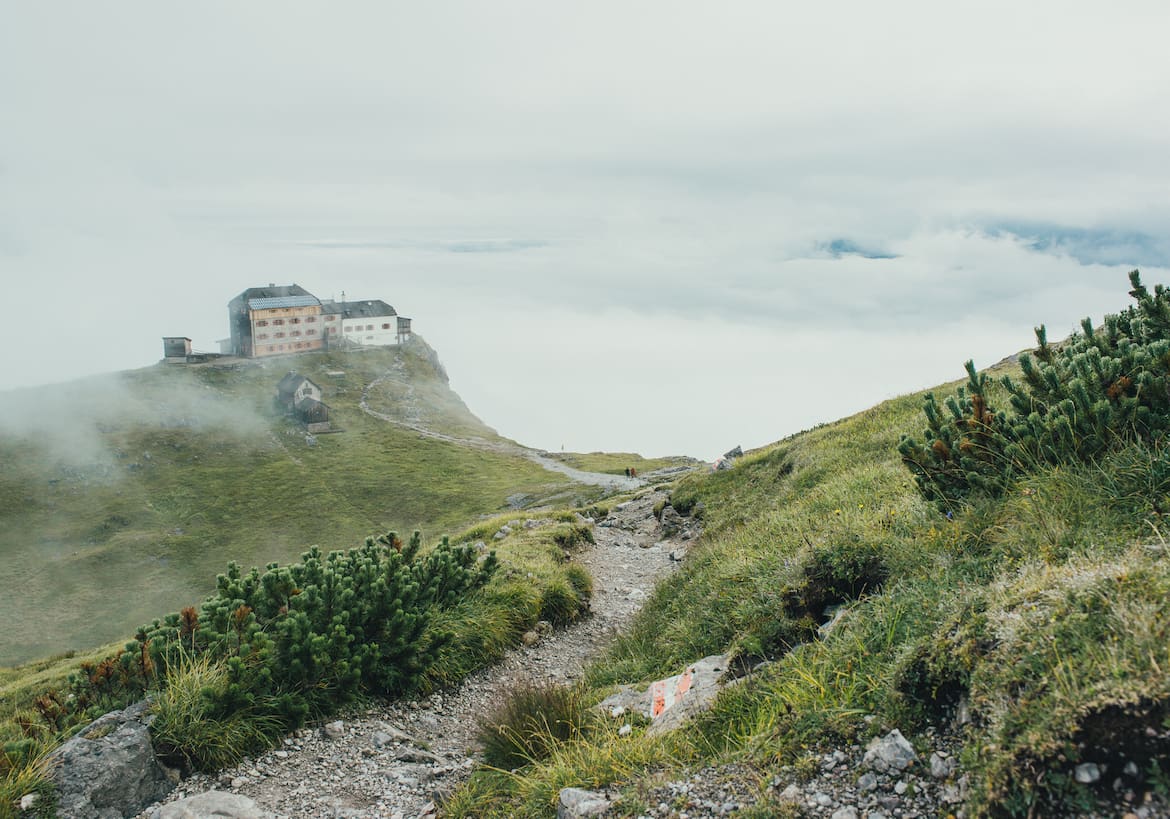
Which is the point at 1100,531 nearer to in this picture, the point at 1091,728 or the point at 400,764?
the point at 1091,728

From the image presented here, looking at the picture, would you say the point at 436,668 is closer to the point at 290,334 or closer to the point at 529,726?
the point at 529,726

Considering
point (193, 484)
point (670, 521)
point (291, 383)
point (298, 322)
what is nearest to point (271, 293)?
point (298, 322)

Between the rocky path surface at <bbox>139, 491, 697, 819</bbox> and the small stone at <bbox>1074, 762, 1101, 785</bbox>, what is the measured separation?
5.83 meters

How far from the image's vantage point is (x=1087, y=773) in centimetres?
373

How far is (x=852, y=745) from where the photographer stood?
16.6ft

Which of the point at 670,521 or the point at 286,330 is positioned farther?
the point at 286,330

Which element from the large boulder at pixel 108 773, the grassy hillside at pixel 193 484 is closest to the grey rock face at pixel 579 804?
the large boulder at pixel 108 773

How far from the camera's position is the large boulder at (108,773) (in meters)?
6.98

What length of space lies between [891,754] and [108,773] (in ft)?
25.6

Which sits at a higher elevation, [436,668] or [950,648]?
[950,648]

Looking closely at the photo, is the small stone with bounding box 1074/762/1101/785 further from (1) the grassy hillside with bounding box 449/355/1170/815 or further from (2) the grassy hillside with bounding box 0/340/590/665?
(2) the grassy hillside with bounding box 0/340/590/665

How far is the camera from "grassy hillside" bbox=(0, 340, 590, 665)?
81438 millimetres

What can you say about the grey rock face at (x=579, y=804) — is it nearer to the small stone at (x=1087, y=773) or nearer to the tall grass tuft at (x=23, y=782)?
the small stone at (x=1087, y=773)

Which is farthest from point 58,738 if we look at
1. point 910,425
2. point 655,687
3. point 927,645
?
point 910,425
